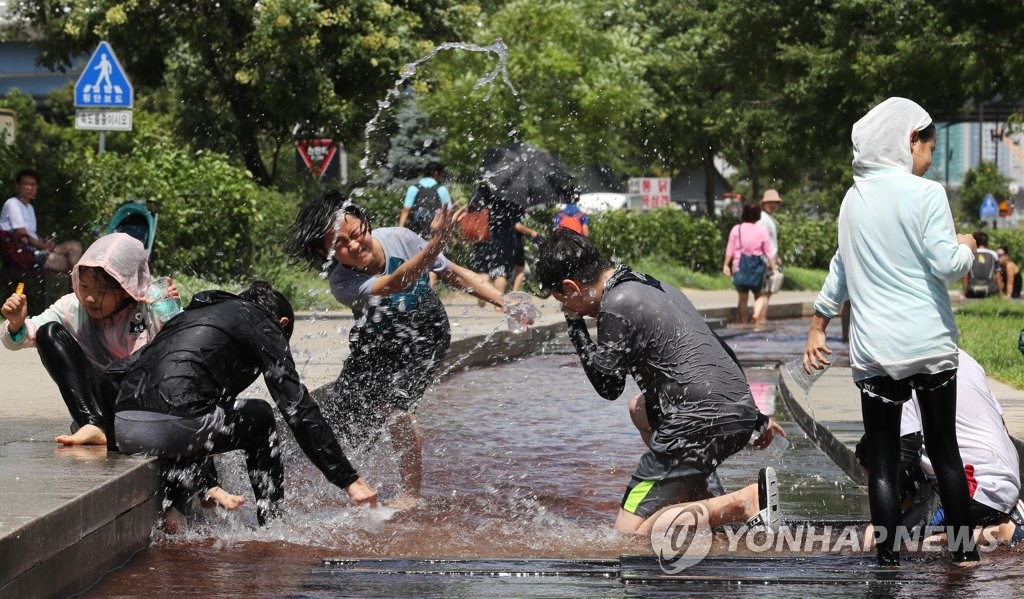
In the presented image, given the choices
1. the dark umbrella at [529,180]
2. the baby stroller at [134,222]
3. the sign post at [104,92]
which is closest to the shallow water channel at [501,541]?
the baby stroller at [134,222]

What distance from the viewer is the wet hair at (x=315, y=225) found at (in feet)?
20.3

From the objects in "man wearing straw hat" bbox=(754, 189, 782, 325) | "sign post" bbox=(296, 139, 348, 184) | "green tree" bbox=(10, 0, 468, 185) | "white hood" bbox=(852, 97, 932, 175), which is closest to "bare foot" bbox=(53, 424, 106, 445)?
"white hood" bbox=(852, 97, 932, 175)

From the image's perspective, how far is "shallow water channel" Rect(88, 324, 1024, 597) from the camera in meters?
4.96

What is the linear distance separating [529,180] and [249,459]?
1401 centimetres

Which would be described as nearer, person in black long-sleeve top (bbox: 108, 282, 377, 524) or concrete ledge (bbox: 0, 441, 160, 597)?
concrete ledge (bbox: 0, 441, 160, 597)

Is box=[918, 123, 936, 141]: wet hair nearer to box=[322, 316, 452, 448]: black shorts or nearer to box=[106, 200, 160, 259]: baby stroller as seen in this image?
box=[322, 316, 452, 448]: black shorts

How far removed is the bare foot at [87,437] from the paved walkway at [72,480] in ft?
0.16

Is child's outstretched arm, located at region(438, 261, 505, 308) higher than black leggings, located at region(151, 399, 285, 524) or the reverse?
higher

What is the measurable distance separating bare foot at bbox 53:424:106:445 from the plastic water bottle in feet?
1.77

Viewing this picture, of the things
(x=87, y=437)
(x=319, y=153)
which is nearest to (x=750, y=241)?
(x=319, y=153)

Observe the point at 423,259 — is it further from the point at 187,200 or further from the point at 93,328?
the point at 187,200

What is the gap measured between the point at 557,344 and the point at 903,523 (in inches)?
380

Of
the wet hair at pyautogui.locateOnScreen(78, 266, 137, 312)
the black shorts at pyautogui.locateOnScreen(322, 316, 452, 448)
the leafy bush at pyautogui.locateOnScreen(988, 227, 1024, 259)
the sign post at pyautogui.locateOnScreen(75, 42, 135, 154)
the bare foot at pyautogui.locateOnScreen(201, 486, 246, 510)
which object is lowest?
the leafy bush at pyautogui.locateOnScreen(988, 227, 1024, 259)

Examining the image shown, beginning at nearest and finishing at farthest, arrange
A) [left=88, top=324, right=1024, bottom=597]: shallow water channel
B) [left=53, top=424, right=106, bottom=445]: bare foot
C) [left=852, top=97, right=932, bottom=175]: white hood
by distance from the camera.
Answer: [left=88, top=324, right=1024, bottom=597]: shallow water channel < [left=852, top=97, right=932, bottom=175]: white hood < [left=53, top=424, right=106, bottom=445]: bare foot
